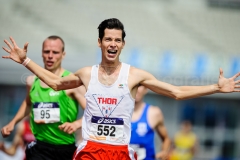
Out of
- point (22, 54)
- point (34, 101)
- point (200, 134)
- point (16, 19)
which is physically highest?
point (16, 19)

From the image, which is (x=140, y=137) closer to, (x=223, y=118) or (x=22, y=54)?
(x=22, y=54)

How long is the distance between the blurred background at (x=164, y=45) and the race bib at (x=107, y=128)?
1338 cm

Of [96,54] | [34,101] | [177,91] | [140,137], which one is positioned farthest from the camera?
[96,54]

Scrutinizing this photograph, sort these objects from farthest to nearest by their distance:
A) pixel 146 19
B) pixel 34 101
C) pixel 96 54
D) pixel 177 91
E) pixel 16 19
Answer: pixel 146 19
pixel 16 19
pixel 96 54
pixel 34 101
pixel 177 91

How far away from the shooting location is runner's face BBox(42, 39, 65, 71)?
272 inches

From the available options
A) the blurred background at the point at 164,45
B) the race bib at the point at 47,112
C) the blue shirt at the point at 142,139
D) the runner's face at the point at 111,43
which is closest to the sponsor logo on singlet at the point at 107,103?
the runner's face at the point at 111,43

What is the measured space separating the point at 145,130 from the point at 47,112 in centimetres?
166

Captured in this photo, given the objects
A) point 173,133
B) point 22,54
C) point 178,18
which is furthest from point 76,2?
point 22,54

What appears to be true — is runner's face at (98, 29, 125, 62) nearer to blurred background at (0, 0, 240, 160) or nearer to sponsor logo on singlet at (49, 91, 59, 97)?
sponsor logo on singlet at (49, 91, 59, 97)

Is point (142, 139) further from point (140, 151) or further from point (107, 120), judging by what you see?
point (107, 120)

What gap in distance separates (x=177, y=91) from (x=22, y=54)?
158cm

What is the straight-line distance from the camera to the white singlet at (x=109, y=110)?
5.21m

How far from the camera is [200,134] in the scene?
869 inches

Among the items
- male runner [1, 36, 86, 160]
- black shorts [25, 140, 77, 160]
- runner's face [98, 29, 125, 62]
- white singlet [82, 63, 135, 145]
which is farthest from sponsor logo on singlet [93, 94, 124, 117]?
black shorts [25, 140, 77, 160]
